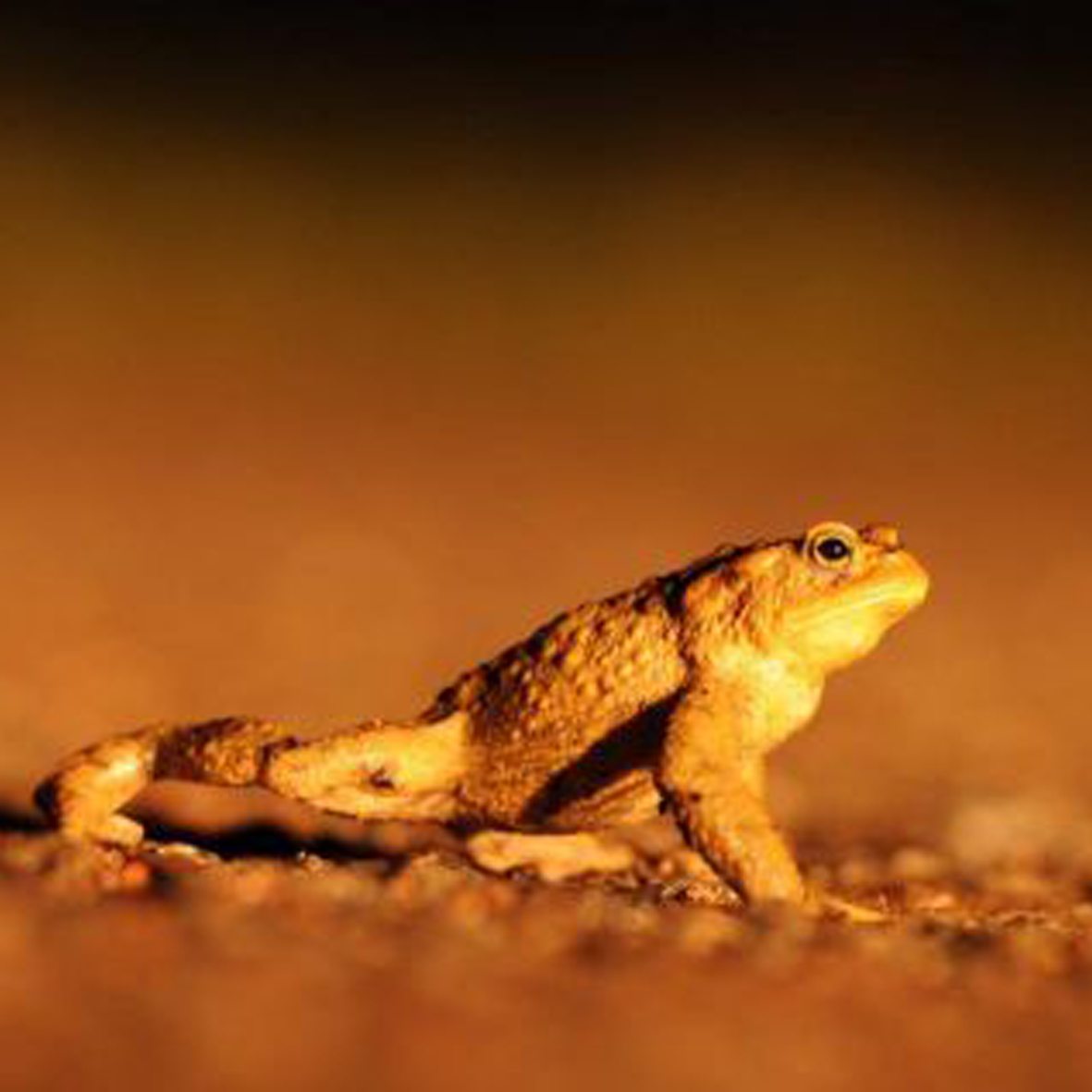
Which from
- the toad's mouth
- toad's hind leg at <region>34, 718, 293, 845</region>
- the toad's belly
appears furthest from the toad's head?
toad's hind leg at <region>34, 718, 293, 845</region>

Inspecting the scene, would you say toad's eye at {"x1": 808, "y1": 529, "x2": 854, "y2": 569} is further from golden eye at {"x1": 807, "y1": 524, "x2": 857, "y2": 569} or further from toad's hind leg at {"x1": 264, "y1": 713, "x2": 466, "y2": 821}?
toad's hind leg at {"x1": 264, "y1": 713, "x2": 466, "y2": 821}

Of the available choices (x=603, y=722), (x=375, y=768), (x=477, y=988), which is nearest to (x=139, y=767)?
(x=375, y=768)

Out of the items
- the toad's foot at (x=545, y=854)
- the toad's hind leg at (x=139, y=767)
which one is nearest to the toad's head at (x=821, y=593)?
the toad's foot at (x=545, y=854)

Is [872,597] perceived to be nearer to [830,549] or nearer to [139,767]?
[830,549]

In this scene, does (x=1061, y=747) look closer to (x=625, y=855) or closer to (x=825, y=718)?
(x=825, y=718)

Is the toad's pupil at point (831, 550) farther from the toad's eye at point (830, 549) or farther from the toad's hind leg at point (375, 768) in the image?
the toad's hind leg at point (375, 768)

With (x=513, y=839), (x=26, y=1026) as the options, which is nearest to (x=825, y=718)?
(x=513, y=839)
